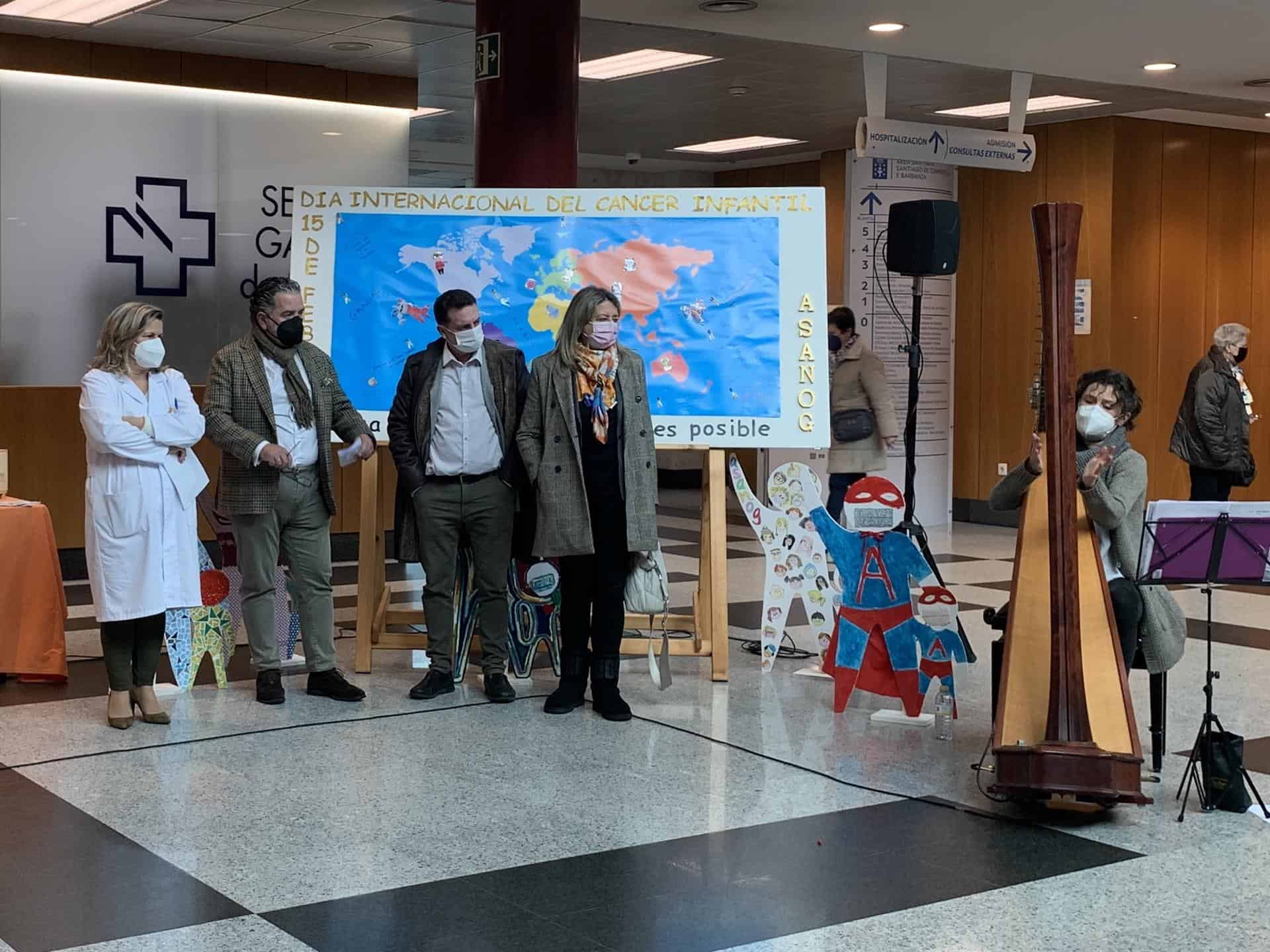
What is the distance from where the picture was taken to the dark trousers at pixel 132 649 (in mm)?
5477

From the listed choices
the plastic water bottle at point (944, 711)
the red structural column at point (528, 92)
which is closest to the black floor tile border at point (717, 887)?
the plastic water bottle at point (944, 711)

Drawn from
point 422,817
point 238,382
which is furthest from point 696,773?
point 238,382

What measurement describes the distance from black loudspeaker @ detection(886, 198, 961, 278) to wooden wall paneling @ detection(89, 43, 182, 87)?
16.9 feet

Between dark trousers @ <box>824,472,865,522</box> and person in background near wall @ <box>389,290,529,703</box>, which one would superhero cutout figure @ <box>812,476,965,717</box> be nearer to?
person in background near wall @ <box>389,290,529,703</box>

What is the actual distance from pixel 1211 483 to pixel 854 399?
8.41 feet

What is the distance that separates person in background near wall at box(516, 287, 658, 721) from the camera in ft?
18.7

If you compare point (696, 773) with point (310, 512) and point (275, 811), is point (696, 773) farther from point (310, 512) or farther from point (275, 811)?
point (310, 512)

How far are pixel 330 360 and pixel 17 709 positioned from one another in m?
1.73

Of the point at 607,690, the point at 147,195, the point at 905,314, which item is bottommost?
the point at 607,690

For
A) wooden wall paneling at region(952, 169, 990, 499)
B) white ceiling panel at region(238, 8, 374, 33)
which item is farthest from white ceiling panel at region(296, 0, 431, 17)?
wooden wall paneling at region(952, 169, 990, 499)

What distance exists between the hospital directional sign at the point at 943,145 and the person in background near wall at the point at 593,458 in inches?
158

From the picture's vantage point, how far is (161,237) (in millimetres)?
9695

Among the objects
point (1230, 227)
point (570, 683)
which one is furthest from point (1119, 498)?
point (1230, 227)

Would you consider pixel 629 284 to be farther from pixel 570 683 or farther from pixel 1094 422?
pixel 1094 422
